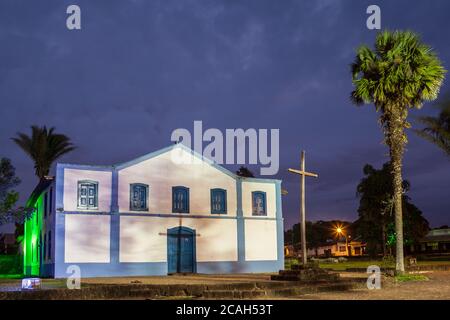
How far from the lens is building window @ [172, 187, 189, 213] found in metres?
28.2

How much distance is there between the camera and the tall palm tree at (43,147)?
40500 mm

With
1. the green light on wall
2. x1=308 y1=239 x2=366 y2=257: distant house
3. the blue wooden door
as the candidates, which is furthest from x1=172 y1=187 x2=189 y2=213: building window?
x1=308 y1=239 x2=366 y2=257: distant house

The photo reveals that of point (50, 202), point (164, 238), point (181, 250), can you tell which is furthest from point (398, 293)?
point (50, 202)

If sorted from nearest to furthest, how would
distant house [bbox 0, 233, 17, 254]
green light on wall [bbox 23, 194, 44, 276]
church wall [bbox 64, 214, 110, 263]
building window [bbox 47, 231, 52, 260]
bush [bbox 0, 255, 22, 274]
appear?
1. church wall [bbox 64, 214, 110, 263]
2. building window [bbox 47, 231, 52, 260]
3. green light on wall [bbox 23, 194, 44, 276]
4. bush [bbox 0, 255, 22, 274]
5. distant house [bbox 0, 233, 17, 254]

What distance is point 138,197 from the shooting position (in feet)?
89.7

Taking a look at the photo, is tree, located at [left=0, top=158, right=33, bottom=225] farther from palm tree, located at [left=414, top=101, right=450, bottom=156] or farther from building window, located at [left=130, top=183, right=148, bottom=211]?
palm tree, located at [left=414, top=101, right=450, bottom=156]

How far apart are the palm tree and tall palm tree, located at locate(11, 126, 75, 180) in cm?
2713

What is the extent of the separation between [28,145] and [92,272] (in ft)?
61.8

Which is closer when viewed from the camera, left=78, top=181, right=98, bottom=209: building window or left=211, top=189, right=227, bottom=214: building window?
left=78, top=181, right=98, bottom=209: building window

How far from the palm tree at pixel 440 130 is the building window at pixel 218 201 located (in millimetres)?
10660

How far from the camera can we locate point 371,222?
53250 mm
